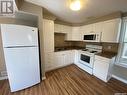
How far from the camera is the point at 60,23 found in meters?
3.43

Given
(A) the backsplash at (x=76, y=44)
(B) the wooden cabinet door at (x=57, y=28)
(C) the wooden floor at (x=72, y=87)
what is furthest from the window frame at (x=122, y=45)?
(B) the wooden cabinet door at (x=57, y=28)

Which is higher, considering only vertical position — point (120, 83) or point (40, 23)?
point (40, 23)

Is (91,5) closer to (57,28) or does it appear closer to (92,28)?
(92,28)

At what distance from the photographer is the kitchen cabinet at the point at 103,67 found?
7.21ft

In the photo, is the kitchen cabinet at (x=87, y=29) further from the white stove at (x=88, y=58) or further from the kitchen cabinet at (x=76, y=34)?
the white stove at (x=88, y=58)

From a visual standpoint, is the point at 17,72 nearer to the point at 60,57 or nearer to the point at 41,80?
the point at 41,80

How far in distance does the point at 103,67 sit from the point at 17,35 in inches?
104

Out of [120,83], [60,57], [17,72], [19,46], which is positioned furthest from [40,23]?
[120,83]

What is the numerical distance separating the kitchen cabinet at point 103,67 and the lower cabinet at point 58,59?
1.31m

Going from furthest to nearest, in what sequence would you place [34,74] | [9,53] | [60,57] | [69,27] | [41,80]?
[69,27]
[60,57]
[41,80]
[34,74]
[9,53]

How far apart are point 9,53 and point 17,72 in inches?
20.4

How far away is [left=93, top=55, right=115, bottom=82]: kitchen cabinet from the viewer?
86.5 inches

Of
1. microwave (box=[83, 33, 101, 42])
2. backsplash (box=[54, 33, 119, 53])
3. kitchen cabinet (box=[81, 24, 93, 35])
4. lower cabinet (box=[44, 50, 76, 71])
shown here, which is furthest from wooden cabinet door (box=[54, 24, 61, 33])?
microwave (box=[83, 33, 101, 42])

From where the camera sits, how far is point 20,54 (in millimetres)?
1746
